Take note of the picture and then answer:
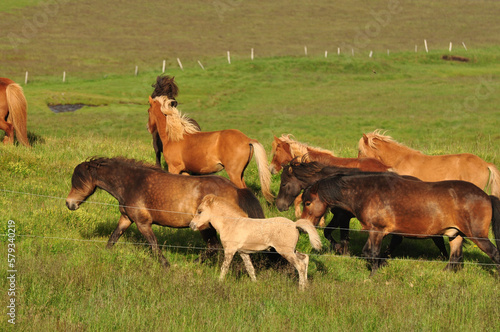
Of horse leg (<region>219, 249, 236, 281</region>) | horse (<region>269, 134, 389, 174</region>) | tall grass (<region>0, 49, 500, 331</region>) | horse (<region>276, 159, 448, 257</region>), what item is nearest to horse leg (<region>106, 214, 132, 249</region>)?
tall grass (<region>0, 49, 500, 331</region>)

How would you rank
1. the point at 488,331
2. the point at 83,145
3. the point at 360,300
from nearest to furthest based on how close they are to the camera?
the point at 488,331, the point at 360,300, the point at 83,145

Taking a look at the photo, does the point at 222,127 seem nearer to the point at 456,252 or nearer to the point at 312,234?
the point at 456,252

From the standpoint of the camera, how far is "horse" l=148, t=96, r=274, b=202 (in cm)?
1095

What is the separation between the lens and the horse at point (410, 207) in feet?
24.7

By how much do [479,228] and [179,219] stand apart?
4195 mm

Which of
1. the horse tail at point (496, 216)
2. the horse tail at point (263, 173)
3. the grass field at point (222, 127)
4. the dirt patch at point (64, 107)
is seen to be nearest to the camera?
the grass field at point (222, 127)

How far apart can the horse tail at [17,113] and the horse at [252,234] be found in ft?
26.1

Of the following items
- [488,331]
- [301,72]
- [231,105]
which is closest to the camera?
[488,331]

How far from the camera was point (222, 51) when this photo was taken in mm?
59281

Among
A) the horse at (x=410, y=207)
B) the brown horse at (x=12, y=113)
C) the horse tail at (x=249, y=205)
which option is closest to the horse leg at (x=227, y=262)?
the horse tail at (x=249, y=205)

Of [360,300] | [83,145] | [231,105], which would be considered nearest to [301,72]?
[231,105]

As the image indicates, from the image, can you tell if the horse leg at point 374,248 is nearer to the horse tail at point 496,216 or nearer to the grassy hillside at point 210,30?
the horse tail at point 496,216

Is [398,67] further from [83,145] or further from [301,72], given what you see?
[83,145]

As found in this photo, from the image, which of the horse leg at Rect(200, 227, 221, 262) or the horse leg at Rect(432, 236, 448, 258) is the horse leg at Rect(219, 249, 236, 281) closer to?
the horse leg at Rect(200, 227, 221, 262)
